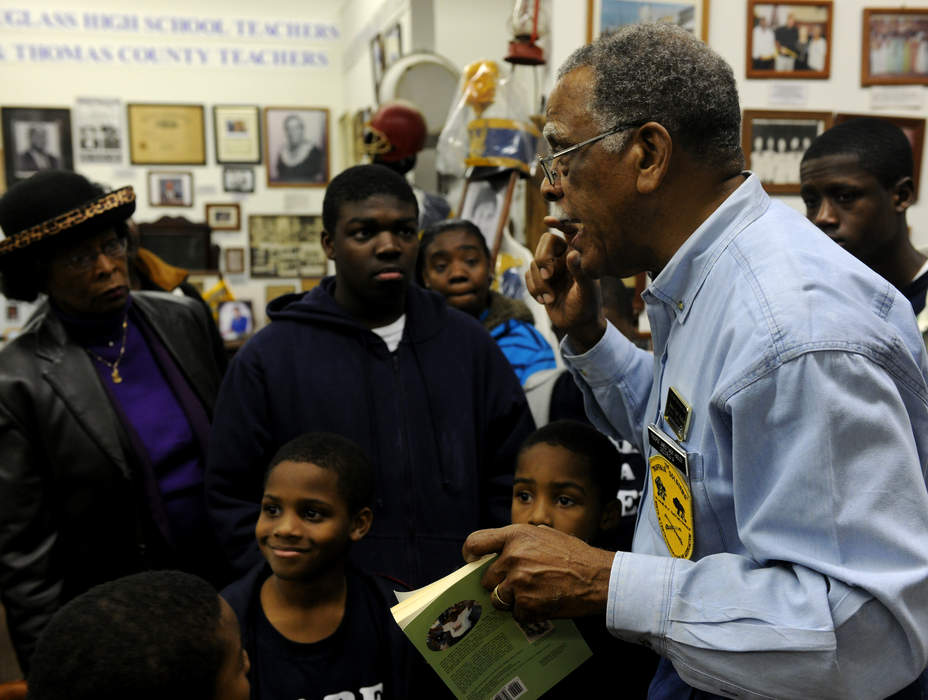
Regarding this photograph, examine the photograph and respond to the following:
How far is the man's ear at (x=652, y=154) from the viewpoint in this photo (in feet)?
3.78

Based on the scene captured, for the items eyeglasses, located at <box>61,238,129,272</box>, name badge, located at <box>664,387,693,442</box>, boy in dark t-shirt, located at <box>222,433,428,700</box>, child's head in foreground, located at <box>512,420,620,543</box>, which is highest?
eyeglasses, located at <box>61,238,129,272</box>

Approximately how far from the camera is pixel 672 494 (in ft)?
3.83

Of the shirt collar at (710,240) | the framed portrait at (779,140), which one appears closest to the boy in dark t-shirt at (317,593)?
the shirt collar at (710,240)

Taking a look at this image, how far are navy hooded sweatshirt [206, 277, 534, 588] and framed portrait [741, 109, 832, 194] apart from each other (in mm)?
2706

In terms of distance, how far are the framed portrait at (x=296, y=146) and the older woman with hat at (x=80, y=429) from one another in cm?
559

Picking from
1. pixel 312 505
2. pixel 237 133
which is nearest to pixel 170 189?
pixel 237 133

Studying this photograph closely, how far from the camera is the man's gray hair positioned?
115cm

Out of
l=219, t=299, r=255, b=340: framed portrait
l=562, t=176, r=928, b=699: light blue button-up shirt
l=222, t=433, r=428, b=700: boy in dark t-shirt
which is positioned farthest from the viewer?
l=219, t=299, r=255, b=340: framed portrait

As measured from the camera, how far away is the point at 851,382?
3.03 ft

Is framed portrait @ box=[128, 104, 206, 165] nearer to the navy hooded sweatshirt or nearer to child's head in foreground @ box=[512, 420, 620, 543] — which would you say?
the navy hooded sweatshirt

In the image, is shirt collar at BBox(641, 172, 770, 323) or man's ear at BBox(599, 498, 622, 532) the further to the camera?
man's ear at BBox(599, 498, 622, 532)

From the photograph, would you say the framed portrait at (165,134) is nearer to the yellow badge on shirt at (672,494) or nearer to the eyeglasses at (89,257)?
the eyeglasses at (89,257)

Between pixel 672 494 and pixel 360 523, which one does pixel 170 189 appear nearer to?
pixel 360 523

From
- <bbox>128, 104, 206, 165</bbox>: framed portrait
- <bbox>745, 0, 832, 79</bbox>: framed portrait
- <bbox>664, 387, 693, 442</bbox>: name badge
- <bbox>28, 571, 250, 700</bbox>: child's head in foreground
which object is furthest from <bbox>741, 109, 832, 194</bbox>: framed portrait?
<bbox>128, 104, 206, 165</bbox>: framed portrait
